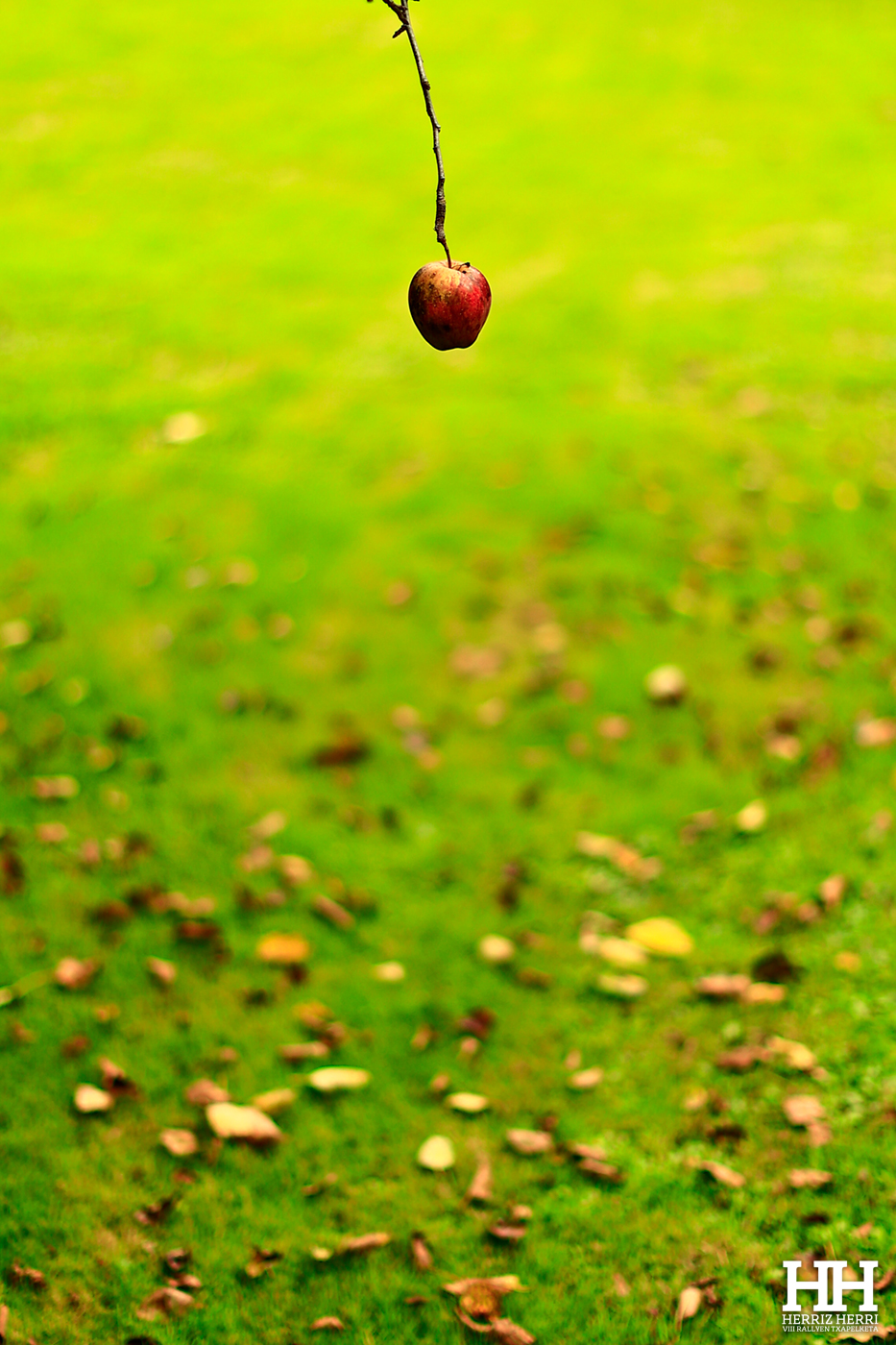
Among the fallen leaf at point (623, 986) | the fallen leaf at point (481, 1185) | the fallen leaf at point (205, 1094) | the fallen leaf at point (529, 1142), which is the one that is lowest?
the fallen leaf at point (623, 986)

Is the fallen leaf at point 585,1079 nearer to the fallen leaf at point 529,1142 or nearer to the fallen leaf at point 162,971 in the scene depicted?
the fallen leaf at point 529,1142

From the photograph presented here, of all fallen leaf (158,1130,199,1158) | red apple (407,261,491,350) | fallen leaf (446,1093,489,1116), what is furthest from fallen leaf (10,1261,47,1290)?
red apple (407,261,491,350)

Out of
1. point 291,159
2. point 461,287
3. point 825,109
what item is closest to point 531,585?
point 461,287

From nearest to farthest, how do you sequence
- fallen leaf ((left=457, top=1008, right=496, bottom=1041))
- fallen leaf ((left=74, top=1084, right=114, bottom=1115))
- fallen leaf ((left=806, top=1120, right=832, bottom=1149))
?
fallen leaf ((left=806, top=1120, right=832, bottom=1149))
fallen leaf ((left=74, top=1084, right=114, bottom=1115))
fallen leaf ((left=457, top=1008, right=496, bottom=1041))

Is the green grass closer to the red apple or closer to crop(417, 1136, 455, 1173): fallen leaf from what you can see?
crop(417, 1136, 455, 1173): fallen leaf

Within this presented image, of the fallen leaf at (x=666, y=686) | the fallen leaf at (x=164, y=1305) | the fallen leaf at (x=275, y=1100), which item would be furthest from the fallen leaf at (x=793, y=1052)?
the fallen leaf at (x=666, y=686)

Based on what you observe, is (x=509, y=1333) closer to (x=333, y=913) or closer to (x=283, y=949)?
(x=283, y=949)

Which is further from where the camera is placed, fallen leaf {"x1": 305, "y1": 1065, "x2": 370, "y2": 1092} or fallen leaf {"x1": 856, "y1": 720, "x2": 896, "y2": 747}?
fallen leaf {"x1": 856, "y1": 720, "x2": 896, "y2": 747}
